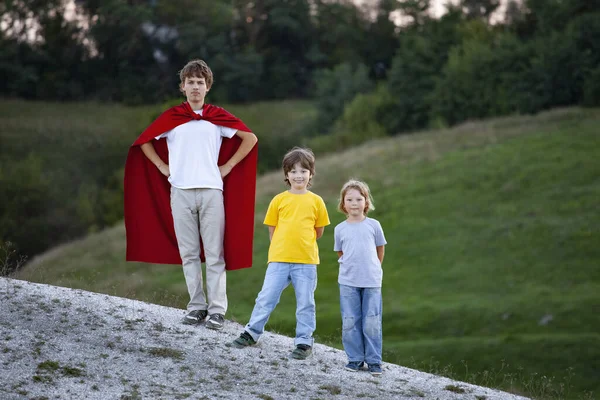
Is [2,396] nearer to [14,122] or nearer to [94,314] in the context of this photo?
[94,314]

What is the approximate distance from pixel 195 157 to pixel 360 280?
6.43 feet

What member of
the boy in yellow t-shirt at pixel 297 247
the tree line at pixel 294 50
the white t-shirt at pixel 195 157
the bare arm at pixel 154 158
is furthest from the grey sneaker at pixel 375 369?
the tree line at pixel 294 50

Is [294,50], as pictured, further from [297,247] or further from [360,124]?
[297,247]

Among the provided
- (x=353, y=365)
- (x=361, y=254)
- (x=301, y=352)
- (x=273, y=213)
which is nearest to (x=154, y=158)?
(x=273, y=213)

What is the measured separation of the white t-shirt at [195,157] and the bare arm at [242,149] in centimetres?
15

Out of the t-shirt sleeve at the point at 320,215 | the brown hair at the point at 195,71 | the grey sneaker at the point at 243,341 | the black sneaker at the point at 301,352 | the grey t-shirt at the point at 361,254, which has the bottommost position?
the black sneaker at the point at 301,352

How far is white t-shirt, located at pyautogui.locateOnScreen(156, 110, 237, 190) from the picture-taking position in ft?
25.2

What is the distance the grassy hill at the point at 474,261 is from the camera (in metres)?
16.2

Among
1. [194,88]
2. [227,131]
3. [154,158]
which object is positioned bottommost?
[154,158]

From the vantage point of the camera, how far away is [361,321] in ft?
24.6

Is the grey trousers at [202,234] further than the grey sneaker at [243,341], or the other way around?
the grey trousers at [202,234]

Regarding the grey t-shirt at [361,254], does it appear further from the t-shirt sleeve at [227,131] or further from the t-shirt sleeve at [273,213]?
the t-shirt sleeve at [227,131]

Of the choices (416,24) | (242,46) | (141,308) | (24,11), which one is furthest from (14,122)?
(141,308)

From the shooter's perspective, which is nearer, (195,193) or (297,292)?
(297,292)
